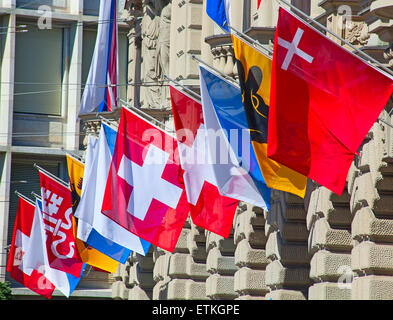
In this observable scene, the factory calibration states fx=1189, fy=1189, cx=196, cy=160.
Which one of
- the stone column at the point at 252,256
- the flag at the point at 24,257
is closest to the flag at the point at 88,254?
the flag at the point at 24,257

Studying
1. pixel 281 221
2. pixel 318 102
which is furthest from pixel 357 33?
pixel 281 221

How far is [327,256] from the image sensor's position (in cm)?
1798

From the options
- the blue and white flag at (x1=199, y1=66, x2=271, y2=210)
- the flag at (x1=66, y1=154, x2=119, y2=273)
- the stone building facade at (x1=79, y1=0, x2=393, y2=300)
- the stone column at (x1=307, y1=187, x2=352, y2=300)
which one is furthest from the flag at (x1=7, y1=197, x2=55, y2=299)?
the stone column at (x1=307, y1=187, x2=352, y2=300)

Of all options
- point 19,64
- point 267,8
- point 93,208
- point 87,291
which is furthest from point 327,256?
point 19,64

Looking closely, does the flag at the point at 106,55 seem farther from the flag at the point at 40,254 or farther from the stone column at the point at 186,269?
the stone column at the point at 186,269

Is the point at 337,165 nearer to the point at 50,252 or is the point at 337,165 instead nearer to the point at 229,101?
the point at 229,101

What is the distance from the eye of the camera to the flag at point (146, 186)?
842 inches

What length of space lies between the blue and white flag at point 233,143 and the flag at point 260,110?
133cm

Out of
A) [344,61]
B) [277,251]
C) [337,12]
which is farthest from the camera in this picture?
[277,251]

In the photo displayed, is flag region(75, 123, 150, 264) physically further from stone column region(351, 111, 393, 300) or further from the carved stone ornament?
the carved stone ornament

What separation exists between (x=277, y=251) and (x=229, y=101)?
3607 millimetres

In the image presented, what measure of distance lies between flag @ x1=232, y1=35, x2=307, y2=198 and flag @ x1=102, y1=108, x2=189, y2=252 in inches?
197

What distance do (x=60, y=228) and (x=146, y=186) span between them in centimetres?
978

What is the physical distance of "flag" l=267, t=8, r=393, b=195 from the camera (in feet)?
44.6
